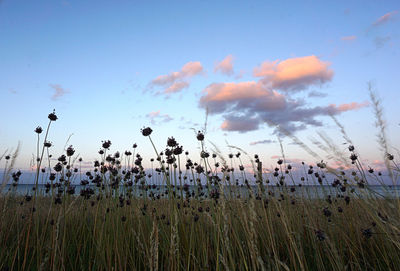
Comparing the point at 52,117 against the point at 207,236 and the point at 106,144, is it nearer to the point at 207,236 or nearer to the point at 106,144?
the point at 106,144

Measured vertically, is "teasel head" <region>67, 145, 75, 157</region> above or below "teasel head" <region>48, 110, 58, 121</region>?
below

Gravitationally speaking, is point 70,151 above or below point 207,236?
above

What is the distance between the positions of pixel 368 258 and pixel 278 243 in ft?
3.59

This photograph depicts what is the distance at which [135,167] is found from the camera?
4719mm

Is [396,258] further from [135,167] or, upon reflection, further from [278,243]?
Result: [135,167]

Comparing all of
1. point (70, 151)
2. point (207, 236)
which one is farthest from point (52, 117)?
point (207, 236)

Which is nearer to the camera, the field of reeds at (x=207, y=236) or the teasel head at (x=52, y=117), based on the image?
the field of reeds at (x=207, y=236)

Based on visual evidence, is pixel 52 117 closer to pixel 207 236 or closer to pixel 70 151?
pixel 70 151

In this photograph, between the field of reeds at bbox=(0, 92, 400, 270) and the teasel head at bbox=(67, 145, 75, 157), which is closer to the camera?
the field of reeds at bbox=(0, 92, 400, 270)

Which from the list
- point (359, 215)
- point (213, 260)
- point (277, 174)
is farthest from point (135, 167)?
point (359, 215)

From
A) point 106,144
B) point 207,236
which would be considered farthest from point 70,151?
point 207,236

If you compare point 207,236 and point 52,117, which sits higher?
point 52,117

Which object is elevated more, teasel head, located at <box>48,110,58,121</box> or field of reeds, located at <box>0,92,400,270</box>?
teasel head, located at <box>48,110,58,121</box>

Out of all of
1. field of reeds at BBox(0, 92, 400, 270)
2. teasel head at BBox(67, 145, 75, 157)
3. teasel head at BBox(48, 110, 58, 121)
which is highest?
teasel head at BBox(48, 110, 58, 121)
